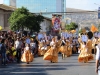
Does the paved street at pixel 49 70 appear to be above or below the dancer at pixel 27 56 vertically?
below

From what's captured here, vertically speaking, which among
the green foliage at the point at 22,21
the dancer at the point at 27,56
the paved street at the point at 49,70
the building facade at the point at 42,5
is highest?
the building facade at the point at 42,5

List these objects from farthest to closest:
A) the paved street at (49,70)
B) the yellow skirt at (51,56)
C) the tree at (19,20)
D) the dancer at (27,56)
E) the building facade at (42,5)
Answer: the building facade at (42,5) < the tree at (19,20) < the yellow skirt at (51,56) < the dancer at (27,56) < the paved street at (49,70)

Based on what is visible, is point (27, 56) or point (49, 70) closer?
point (49, 70)

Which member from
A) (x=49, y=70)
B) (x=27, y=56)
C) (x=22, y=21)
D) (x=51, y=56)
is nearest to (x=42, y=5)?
(x=22, y=21)

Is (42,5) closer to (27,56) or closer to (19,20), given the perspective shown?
(19,20)

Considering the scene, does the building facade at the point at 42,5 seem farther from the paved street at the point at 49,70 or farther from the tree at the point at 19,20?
the paved street at the point at 49,70

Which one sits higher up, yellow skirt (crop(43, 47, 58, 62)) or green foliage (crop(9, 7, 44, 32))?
green foliage (crop(9, 7, 44, 32))

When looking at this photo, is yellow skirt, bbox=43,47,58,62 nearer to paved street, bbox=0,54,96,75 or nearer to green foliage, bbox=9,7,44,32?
paved street, bbox=0,54,96,75

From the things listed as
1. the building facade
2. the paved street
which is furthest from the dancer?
the building facade

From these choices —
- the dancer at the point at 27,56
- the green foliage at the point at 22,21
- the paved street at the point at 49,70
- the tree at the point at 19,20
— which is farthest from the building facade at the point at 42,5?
the paved street at the point at 49,70

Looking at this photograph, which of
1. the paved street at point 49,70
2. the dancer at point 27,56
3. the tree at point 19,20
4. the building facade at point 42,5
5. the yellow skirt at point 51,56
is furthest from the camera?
the building facade at point 42,5

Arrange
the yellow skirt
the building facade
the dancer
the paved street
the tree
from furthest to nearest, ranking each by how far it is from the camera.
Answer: the building facade → the tree → the yellow skirt → the dancer → the paved street

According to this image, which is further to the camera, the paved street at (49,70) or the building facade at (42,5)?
the building facade at (42,5)

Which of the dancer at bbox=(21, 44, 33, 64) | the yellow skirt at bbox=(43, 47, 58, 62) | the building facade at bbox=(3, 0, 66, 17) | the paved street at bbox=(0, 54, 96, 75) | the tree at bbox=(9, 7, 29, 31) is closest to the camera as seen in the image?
the paved street at bbox=(0, 54, 96, 75)
